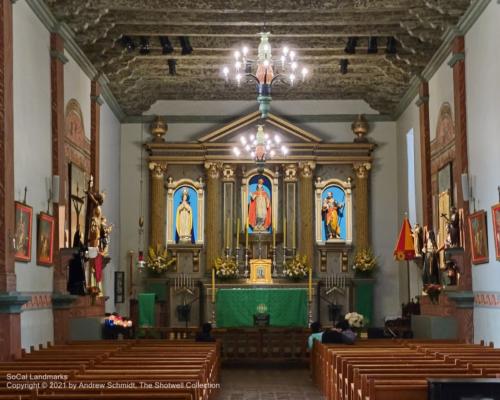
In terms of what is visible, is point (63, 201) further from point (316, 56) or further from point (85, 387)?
point (85, 387)

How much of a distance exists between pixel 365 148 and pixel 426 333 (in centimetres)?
798

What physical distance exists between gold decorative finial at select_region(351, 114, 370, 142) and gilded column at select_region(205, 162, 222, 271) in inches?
150

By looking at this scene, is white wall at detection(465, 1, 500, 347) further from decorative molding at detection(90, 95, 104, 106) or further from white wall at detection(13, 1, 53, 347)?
decorative molding at detection(90, 95, 104, 106)

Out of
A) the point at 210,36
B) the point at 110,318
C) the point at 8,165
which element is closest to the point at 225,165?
the point at 210,36

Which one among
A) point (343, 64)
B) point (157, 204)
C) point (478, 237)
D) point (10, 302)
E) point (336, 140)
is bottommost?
point (10, 302)

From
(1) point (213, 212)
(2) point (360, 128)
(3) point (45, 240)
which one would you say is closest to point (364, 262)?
(2) point (360, 128)

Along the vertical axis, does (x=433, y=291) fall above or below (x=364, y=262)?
below

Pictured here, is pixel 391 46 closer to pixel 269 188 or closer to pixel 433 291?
pixel 433 291

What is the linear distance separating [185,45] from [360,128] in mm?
6411

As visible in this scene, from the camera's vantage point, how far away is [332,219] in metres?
24.2

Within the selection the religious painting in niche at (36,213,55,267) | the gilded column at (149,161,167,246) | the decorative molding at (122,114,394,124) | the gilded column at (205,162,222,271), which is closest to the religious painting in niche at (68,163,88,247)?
the religious painting in niche at (36,213,55,267)

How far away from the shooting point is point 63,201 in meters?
16.7

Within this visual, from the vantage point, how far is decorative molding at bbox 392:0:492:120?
15.4m

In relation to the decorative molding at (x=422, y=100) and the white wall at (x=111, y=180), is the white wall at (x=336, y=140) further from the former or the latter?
the decorative molding at (x=422, y=100)
